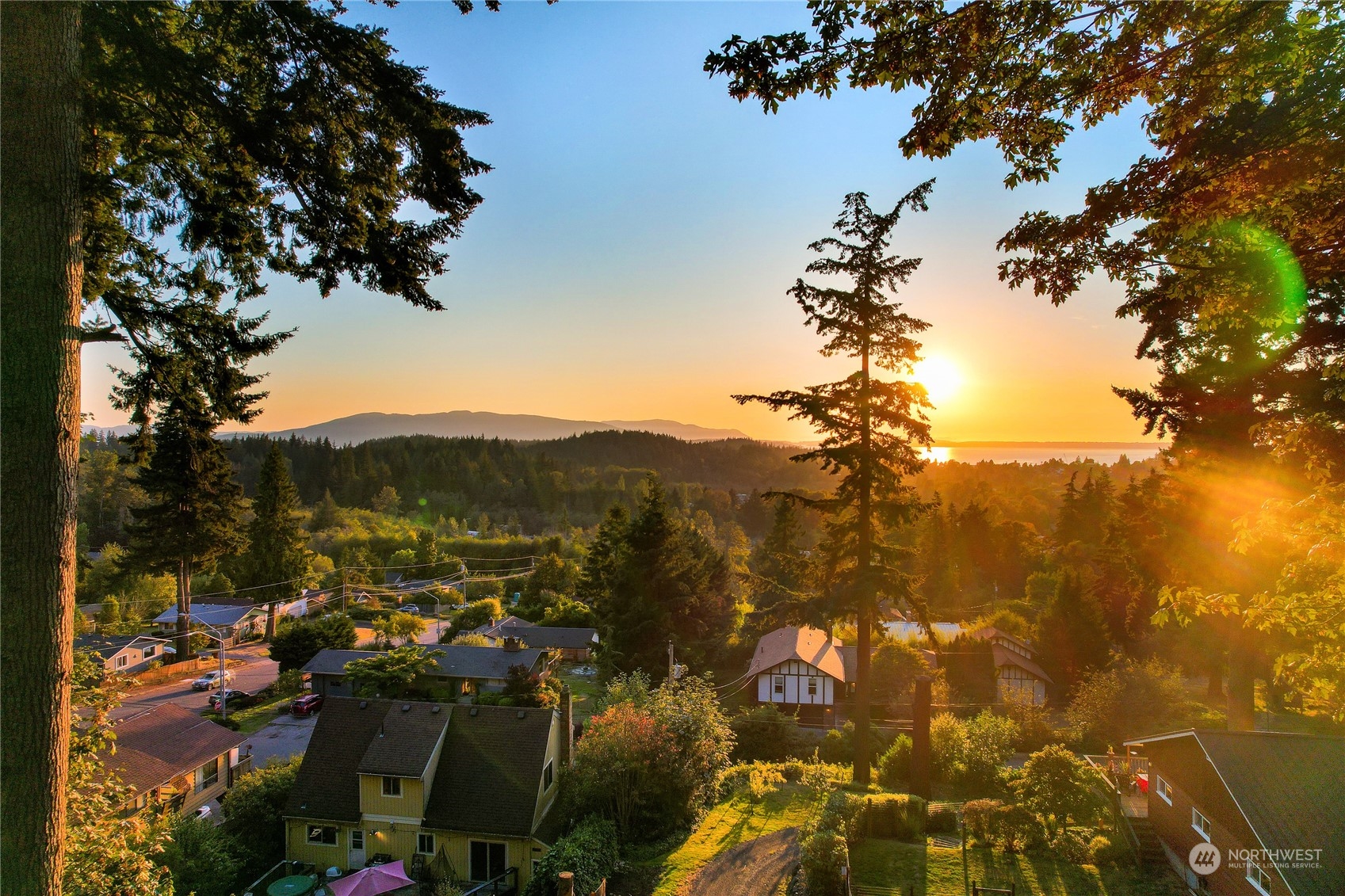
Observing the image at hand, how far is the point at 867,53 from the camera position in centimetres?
479

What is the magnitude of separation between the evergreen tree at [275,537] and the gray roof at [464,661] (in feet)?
43.1

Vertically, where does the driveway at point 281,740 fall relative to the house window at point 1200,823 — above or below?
below

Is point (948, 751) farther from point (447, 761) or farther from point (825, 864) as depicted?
point (447, 761)

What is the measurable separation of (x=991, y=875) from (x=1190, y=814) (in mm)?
5088

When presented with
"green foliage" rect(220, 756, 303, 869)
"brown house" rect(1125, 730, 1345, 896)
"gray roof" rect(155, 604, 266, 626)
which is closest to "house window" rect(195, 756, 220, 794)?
"green foliage" rect(220, 756, 303, 869)

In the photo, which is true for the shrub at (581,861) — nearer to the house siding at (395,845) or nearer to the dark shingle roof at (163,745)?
the house siding at (395,845)

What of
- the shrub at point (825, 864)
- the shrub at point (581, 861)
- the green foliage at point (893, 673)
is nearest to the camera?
the shrub at point (825, 864)

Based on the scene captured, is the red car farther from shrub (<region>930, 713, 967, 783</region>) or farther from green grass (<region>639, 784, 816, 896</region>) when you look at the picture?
shrub (<region>930, 713, 967, 783</region>)

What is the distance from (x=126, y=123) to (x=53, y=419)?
2.66m

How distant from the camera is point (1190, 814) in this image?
45.1 feet

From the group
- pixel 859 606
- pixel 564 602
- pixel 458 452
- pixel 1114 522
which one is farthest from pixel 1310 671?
pixel 458 452

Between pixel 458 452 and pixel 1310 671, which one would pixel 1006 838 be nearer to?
pixel 1310 671

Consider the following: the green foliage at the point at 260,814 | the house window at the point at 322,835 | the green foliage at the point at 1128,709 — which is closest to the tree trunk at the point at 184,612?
the green foliage at the point at 260,814

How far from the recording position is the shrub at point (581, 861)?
13.1 m
